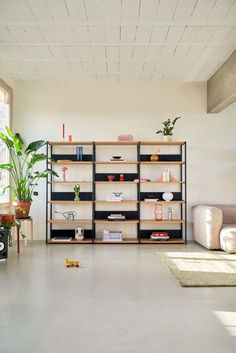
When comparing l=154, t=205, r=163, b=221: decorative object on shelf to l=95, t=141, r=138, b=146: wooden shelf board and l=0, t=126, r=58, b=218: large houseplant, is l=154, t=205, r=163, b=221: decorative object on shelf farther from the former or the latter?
l=0, t=126, r=58, b=218: large houseplant

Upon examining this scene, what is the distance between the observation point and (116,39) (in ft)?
14.8

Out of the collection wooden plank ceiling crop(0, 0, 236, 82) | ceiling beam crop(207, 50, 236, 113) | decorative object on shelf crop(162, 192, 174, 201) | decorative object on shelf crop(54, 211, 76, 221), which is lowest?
decorative object on shelf crop(54, 211, 76, 221)

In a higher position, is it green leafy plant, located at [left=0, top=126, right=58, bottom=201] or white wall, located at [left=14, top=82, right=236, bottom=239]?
white wall, located at [left=14, top=82, right=236, bottom=239]

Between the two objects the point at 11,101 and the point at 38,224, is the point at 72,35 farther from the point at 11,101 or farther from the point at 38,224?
the point at 38,224

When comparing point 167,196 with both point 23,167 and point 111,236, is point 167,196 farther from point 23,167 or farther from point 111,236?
point 23,167

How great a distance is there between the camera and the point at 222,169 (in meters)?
6.38

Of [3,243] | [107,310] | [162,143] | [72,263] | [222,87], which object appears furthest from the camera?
[162,143]

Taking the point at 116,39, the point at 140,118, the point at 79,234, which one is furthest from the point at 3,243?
the point at 140,118

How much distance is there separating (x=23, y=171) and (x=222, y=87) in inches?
148

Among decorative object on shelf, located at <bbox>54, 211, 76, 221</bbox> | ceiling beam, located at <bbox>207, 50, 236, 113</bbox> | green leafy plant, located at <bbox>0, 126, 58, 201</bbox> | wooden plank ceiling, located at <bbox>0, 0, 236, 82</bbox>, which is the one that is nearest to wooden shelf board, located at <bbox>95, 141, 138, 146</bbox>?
green leafy plant, located at <bbox>0, 126, 58, 201</bbox>

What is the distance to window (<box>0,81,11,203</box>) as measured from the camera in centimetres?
590

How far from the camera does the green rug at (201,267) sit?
356 centimetres

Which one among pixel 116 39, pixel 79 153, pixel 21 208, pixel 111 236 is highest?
pixel 116 39

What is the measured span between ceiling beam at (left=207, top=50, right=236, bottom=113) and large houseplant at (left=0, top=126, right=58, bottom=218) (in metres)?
2.99
